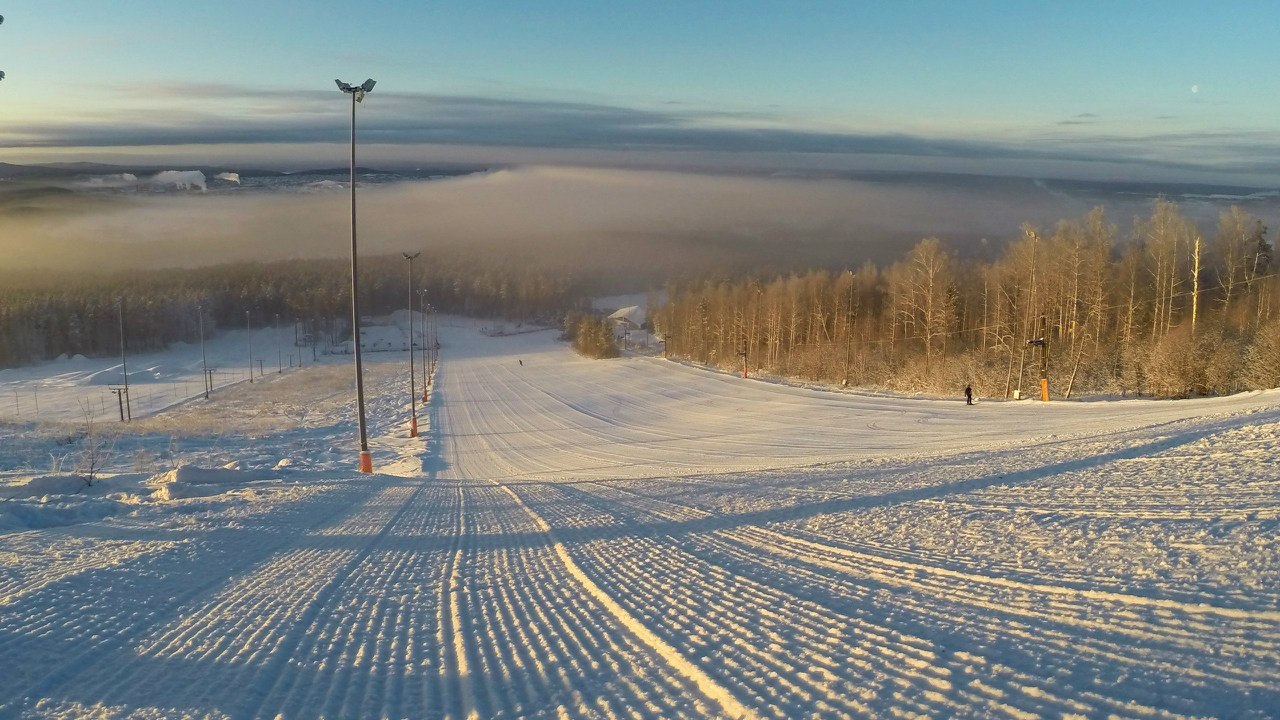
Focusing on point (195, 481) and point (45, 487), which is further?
point (195, 481)

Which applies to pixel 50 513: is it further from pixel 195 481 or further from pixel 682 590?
pixel 682 590

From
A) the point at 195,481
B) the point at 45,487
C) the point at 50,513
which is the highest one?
the point at 50,513

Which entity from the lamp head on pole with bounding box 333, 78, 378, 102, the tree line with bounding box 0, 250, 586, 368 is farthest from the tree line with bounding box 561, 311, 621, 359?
the lamp head on pole with bounding box 333, 78, 378, 102

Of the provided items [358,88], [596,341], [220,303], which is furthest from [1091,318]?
[220,303]

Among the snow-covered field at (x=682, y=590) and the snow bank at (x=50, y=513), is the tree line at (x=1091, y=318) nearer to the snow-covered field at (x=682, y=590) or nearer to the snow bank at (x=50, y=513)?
the snow-covered field at (x=682, y=590)

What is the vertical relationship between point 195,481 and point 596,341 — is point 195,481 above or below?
above
